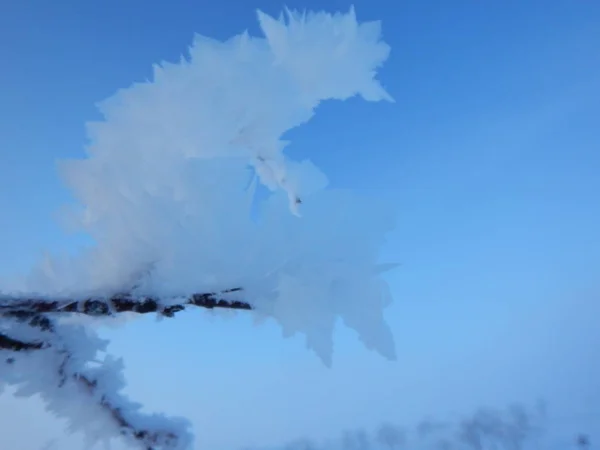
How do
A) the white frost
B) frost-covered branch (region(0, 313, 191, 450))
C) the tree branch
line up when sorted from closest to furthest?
1. the white frost
2. the tree branch
3. frost-covered branch (region(0, 313, 191, 450))

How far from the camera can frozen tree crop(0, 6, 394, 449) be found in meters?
1.20

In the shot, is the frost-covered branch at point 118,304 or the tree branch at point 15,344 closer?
the frost-covered branch at point 118,304

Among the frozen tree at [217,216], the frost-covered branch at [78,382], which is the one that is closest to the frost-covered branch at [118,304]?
the frozen tree at [217,216]

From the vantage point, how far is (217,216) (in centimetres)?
121

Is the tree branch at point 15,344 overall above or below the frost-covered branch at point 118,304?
above

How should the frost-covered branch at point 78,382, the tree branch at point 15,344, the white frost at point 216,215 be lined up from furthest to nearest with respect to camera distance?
the frost-covered branch at point 78,382
the tree branch at point 15,344
the white frost at point 216,215

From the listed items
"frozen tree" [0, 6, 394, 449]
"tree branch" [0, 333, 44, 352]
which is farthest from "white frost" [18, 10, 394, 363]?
"tree branch" [0, 333, 44, 352]

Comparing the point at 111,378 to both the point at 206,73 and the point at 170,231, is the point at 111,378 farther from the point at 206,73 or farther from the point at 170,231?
the point at 206,73

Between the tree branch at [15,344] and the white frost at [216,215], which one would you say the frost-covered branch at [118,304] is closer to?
the white frost at [216,215]

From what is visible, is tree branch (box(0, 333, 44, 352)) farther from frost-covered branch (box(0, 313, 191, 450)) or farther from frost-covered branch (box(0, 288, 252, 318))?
frost-covered branch (box(0, 288, 252, 318))

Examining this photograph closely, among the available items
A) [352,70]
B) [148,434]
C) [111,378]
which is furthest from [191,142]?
[148,434]

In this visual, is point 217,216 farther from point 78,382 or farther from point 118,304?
point 78,382

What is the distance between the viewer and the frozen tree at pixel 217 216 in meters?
1.20

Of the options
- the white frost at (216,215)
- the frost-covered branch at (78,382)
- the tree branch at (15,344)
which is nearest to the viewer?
the white frost at (216,215)
